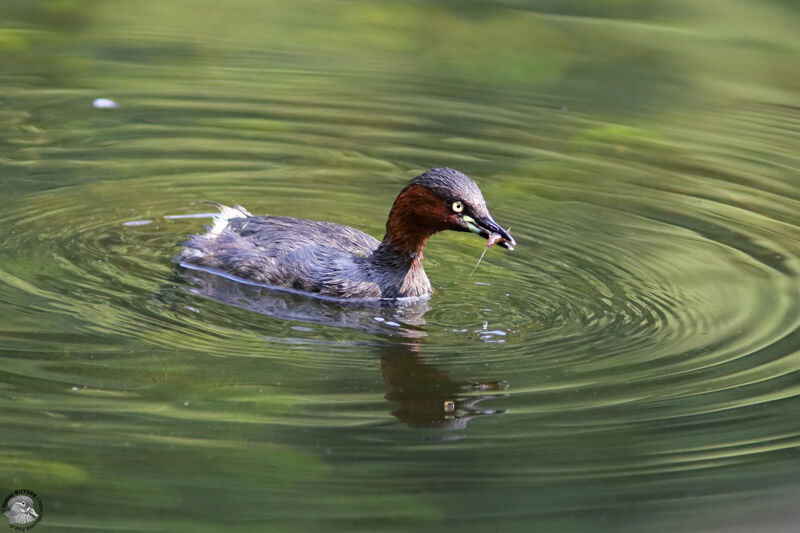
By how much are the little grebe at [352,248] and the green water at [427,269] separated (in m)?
0.21

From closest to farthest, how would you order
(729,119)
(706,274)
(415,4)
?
1. (706,274)
2. (729,119)
3. (415,4)

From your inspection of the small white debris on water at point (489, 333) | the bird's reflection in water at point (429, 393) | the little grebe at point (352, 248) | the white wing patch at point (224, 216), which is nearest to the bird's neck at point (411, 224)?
the little grebe at point (352, 248)

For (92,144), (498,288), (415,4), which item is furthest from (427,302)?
(415,4)

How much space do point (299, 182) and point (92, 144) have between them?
5.99 feet

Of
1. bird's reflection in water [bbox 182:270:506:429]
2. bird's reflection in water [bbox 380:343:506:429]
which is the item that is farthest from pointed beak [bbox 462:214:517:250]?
bird's reflection in water [bbox 380:343:506:429]

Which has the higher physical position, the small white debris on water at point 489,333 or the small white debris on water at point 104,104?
the small white debris on water at point 104,104

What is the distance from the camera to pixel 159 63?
11969 millimetres

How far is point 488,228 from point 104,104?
15.6 feet

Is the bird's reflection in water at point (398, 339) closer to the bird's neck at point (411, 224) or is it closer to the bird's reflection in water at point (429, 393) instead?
the bird's reflection in water at point (429, 393)

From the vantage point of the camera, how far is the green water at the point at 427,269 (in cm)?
523

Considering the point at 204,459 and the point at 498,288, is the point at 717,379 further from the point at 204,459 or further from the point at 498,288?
the point at 204,459

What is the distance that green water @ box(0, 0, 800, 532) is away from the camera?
523 centimetres

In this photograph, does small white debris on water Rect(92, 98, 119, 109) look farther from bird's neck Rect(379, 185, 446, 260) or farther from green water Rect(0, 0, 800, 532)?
bird's neck Rect(379, 185, 446, 260)

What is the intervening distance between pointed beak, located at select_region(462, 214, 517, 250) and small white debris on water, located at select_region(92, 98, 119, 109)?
14.8 ft
